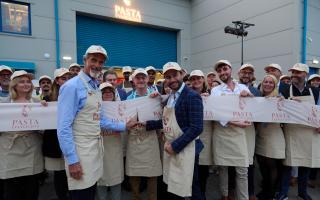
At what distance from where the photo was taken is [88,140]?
7.84 feet

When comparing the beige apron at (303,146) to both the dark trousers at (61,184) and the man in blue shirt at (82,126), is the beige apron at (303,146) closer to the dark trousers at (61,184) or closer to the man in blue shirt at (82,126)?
the man in blue shirt at (82,126)

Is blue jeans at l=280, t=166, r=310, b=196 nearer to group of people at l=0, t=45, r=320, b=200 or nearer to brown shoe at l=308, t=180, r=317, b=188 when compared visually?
group of people at l=0, t=45, r=320, b=200

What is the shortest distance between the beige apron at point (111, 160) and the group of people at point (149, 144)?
1cm

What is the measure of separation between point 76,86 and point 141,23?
42.8 ft

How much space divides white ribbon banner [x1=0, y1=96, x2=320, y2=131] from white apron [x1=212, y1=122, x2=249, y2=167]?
176mm

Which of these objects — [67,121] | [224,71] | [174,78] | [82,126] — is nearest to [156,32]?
[224,71]

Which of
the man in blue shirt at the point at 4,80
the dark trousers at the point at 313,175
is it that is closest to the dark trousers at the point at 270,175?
the dark trousers at the point at 313,175

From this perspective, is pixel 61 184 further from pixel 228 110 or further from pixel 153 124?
pixel 228 110

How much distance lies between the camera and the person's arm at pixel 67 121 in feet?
7.28

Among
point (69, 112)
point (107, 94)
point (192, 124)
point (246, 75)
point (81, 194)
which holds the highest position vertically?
point (246, 75)

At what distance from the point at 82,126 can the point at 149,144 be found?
47.8 inches

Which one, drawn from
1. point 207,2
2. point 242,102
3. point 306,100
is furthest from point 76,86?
point 207,2

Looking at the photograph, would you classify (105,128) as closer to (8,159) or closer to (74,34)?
(8,159)

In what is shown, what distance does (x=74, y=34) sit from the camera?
1218 cm
